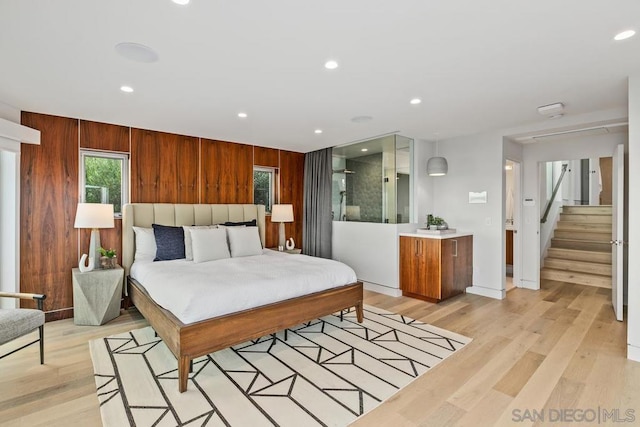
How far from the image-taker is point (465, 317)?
3.88m

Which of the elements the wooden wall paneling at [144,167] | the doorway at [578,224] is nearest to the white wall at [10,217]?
the wooden wall paneling at [144,167]

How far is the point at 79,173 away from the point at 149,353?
254cm

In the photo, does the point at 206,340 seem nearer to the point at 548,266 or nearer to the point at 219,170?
the point at 219,170

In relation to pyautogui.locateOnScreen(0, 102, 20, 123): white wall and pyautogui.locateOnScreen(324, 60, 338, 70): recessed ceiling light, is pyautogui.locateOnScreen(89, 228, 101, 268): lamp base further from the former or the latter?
pyautogui.locateOnScreen(324, 60, 338, 70): recessed ceiling light

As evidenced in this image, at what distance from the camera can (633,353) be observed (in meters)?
2.75

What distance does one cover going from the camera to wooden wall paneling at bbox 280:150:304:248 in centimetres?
605

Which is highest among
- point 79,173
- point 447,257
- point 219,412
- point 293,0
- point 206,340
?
point 293,0

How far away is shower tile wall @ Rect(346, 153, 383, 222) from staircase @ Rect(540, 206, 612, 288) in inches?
136

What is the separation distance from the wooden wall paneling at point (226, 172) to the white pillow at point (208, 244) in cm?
107

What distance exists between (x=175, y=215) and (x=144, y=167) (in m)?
0.77

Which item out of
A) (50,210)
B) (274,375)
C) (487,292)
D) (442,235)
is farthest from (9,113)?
(487,292)


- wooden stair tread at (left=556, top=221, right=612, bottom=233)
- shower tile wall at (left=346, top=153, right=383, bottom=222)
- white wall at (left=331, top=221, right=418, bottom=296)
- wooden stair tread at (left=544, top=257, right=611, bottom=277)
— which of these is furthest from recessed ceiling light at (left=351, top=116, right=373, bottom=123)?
wooden stair tread at (left=556, top=221, right=612, bottom=233)

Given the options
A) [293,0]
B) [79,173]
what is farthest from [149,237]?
[293,0]

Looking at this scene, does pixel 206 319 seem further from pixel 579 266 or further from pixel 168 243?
pixel 579 266
